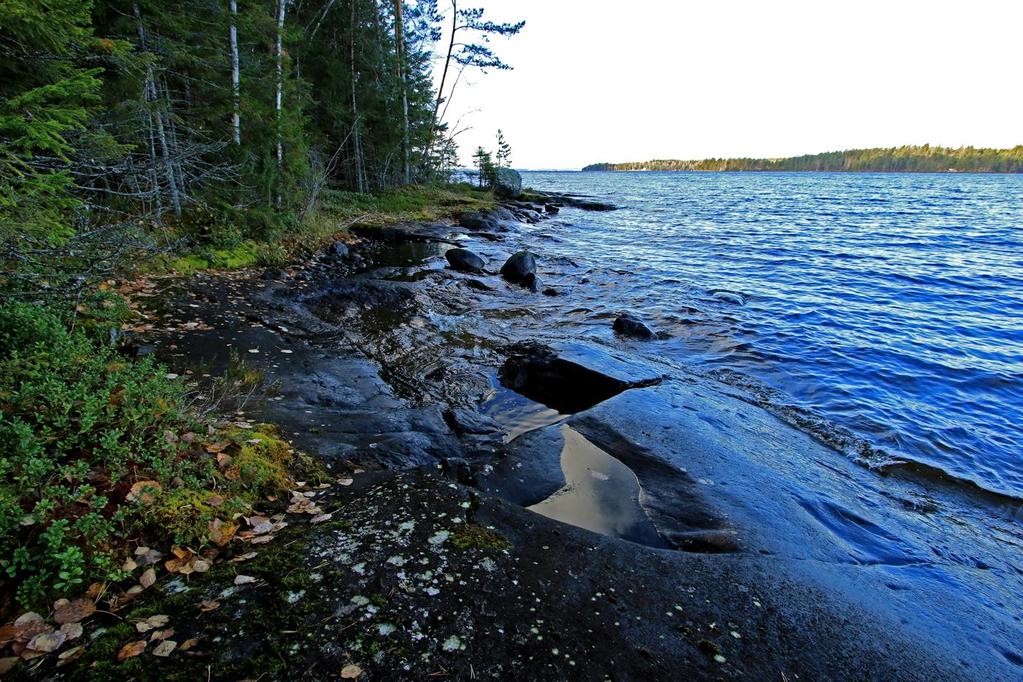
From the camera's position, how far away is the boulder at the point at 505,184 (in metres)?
39.7

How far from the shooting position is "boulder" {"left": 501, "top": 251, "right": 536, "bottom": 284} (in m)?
15.0

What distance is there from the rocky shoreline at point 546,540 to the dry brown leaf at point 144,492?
632 mm

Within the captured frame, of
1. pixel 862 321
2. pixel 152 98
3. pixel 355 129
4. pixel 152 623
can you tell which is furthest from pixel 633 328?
pixel 355 129

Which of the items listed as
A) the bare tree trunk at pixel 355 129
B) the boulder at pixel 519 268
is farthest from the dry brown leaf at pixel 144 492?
the bare tree trunk at pixel 355 129

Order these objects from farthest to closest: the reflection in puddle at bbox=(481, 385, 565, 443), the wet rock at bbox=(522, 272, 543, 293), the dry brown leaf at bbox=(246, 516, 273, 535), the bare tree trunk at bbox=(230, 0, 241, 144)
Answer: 1. the wet rock at bbox=(522, 272, 543, 293)
2. the bare tree trunk at bbox=(230, 0, 241, 144)
3. the reflection in puddle at bbox=(481, 385, 565, 443)
4. the dry brown leaf at bbox=(246, 516, 273, 535)

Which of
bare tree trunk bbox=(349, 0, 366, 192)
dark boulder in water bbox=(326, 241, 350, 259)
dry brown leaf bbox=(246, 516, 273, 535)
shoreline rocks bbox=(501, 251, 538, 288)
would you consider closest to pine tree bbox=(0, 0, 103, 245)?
dry brown leaf bbox=(246, 516, 273, 535)

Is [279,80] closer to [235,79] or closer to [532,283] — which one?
[235,79]

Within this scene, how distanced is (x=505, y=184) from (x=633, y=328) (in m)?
31.8

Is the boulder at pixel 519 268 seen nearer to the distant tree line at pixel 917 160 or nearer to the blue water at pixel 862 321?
the blue water at pixel 862 321

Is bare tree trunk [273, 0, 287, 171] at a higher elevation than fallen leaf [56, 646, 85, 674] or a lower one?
higher

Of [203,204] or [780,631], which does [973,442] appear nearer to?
[780,631]

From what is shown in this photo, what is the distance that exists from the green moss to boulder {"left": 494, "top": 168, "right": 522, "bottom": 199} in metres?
38.6

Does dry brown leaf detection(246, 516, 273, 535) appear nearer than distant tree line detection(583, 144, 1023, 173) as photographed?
Yes

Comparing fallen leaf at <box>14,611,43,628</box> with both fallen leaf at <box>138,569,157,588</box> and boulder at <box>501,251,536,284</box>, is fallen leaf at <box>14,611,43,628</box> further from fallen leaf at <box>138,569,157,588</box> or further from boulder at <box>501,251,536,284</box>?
boulder at <box>501,251,536,284</box>
